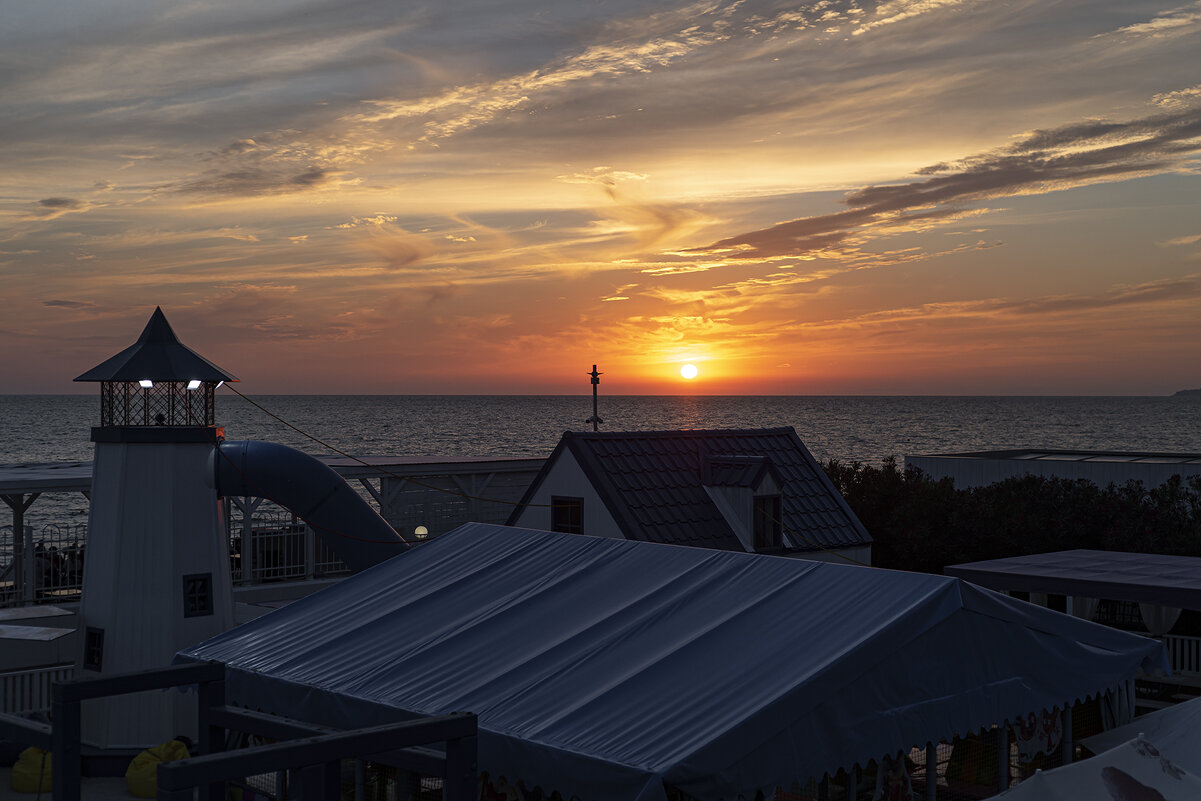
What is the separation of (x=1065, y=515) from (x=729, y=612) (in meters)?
21.2

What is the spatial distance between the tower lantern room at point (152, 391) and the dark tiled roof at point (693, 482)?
8.03m

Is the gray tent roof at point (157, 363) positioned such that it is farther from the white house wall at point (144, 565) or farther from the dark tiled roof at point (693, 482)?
the dark tiled roof at point (693, 482)

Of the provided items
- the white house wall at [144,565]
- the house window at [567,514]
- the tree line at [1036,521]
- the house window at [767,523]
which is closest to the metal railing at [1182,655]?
the tree line at [1036,521]

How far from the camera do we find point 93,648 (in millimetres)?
19422

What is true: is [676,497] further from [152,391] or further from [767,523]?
[152,391]

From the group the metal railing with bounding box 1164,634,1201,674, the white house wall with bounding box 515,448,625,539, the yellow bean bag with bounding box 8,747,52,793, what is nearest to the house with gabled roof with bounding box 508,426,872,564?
the white house wall with bounding box 515,448,625,539

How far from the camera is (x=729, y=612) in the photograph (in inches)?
443

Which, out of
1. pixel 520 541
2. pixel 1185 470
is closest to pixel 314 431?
pixel 1185 470

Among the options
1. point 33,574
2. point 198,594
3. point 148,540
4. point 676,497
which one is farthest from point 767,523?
point 33,574

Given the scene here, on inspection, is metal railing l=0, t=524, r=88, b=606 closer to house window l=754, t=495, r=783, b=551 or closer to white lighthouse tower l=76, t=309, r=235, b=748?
white lighthouse tower l=76, t=309, r=235, b=748

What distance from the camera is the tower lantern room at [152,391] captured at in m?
19.7

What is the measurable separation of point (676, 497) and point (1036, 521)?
11041mm

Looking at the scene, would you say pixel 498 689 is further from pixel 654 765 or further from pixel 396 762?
pixel 654 765

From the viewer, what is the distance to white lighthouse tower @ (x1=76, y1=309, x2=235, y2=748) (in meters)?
19.1
